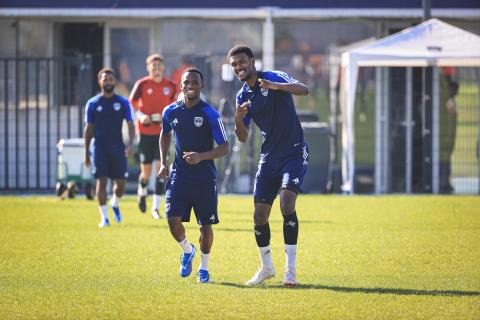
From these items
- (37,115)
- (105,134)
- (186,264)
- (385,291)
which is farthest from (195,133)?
(37,115)

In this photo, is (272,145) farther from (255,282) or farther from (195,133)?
(255,282)

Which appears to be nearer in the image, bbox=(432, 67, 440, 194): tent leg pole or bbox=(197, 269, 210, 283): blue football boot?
bbox=(197, 269, 210, 283): blue football boot

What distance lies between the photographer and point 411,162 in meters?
23.8

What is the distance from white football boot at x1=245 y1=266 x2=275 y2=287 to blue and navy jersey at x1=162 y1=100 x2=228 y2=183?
969mm

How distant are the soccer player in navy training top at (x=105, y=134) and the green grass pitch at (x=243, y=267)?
0.71 m

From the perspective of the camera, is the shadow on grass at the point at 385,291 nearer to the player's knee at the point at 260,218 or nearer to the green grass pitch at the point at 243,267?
the green grass pitch at the point at 243,267

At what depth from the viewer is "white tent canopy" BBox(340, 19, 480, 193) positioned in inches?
821

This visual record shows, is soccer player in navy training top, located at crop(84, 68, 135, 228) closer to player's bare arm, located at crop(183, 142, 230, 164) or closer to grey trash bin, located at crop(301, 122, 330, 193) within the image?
player's bare arm, located at crop(183, 142, 230, 164)

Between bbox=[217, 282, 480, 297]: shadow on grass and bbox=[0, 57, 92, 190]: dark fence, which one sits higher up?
bbox=[0, 57, 92, 190]: dark fence

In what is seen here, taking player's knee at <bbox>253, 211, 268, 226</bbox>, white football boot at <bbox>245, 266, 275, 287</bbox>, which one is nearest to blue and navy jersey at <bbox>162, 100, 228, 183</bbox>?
player's knee at <bbox>253, 211, 268, 226</bbox>

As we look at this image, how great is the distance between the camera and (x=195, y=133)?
10.5 m

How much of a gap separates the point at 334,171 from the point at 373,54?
3.45m

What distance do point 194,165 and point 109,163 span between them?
5755 millimetres

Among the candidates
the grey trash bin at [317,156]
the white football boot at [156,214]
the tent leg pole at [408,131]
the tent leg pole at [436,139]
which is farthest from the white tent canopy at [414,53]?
→ the white football boot at [156,214]
